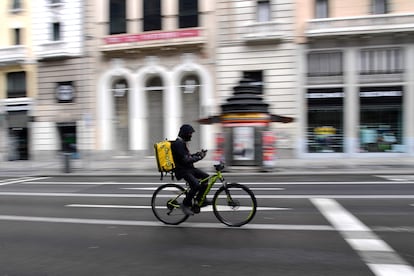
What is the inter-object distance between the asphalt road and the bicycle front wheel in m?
0.18

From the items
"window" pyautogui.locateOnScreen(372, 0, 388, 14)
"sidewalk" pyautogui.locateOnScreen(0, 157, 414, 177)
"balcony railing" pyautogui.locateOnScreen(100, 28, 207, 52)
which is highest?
"window" pyautogui.locateOnScreen(372, 0, 388, 14)

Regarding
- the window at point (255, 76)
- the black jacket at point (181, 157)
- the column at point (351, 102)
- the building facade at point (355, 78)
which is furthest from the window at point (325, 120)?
the black jacket at point (181, 157)

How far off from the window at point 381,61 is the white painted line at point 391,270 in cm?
1951

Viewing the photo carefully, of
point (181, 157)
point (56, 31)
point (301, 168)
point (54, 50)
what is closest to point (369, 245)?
point (181, 157)

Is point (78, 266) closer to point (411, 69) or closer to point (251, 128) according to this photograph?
point (251, 128)

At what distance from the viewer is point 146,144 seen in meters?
26.1

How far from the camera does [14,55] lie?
89.5ft

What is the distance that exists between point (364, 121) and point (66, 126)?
17582 mm

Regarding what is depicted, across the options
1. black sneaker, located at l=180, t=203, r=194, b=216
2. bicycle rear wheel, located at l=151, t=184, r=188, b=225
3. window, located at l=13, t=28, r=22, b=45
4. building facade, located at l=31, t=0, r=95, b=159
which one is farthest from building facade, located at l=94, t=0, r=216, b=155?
A: black sneaker, located at l=180, t=203, r=194, b=216

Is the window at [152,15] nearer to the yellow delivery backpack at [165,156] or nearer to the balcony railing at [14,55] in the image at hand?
the balcony railing at [14,55]

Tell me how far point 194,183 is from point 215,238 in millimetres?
1079

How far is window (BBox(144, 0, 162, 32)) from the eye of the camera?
83.7 ft

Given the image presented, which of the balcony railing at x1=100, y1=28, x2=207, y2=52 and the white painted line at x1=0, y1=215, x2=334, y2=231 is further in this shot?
the balcony railing at x1=100, y1=28, x2=207, y2=52

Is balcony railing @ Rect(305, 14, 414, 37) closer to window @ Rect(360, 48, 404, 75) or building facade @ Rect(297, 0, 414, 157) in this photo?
building facade @ Rect(297, 0, 414, 157)
